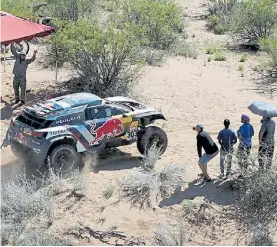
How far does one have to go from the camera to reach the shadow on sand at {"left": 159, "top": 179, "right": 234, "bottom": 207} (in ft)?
35.8

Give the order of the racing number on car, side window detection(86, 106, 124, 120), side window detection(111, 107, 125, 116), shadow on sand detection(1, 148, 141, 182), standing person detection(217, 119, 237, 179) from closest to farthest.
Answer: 1. standing person detection(217, 119, 237, 179)
2. shadow on sand detection(1, 148, 141, 182)
3. side window detection(86, 106, 124, 120)
4. side window detection(111, 107, 125, 116)
5. the racing number on car

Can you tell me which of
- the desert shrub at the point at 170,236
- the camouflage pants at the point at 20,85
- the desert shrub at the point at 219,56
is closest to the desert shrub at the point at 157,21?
the desert shrub at the point at 219,56

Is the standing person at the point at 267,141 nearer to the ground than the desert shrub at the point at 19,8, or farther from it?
nearer to the ground

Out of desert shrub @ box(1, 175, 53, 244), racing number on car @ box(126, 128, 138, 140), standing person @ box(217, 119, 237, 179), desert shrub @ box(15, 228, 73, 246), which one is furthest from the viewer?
racing number on car @ box(126, 128, 138, 140)

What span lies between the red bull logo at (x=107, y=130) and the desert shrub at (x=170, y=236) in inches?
116

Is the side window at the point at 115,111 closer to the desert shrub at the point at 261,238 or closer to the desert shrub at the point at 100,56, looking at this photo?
the desert shrub at the point at 261,238

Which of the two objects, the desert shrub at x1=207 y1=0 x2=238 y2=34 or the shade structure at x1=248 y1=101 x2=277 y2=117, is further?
the desert shrub at x1=207 y1=0 x2=238 y2=34

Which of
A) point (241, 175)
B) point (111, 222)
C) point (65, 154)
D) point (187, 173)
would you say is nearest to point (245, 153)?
point (241, 175)

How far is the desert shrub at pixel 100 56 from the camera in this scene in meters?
16.2

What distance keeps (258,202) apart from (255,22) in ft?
54.3

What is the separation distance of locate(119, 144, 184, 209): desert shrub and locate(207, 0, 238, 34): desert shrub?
57.2 ft

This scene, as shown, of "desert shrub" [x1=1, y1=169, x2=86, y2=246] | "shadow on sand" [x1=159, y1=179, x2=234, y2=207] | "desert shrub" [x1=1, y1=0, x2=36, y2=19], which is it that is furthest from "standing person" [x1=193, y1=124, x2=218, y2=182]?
"desert shrub" [x1=1, y1=0, x2=36, y2=19]

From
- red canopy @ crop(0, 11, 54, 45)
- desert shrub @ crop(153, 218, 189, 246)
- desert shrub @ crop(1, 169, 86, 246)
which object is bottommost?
desert shrub @ crop(153, 218, 189, 246)

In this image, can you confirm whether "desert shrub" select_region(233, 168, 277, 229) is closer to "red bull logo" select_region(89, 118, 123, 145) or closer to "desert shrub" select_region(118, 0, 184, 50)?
"red bull logo" select_region(89, 118, 123, 145)
